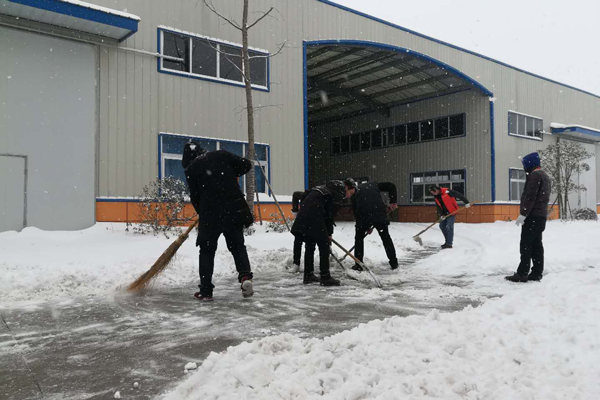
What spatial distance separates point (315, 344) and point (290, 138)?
11.8 m

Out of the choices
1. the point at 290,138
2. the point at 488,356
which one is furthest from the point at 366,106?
the point at 488,356

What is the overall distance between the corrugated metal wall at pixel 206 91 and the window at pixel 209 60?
23 centimetres

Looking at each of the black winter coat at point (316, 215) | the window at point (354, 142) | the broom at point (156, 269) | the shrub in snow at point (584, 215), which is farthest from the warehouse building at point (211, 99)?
the black winter coat at point (316, 215)

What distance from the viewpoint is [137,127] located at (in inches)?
458

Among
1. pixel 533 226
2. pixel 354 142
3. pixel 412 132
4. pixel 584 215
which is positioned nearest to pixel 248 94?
pixel 533 226

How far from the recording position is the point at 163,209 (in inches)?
423

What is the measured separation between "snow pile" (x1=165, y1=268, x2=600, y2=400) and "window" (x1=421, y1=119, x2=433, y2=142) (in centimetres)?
2054

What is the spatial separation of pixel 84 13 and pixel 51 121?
2.45 metres

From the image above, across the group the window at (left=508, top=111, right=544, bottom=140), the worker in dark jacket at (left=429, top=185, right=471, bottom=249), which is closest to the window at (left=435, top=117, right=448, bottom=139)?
the window at (left=508, top=111, right=544, bottom=140)

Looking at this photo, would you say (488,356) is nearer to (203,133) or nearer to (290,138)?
(203,133)

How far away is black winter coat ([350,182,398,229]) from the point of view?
748 cm

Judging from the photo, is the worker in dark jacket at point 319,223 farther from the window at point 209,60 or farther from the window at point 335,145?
the window at point 335,145

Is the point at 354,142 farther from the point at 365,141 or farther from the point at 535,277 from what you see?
the point at 535,277

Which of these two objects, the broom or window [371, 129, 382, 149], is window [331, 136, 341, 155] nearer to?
window [371, 129, 382, 149]
